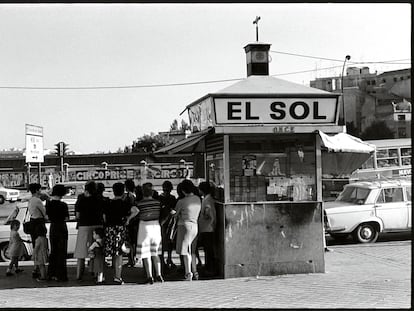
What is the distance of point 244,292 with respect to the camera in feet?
28.4

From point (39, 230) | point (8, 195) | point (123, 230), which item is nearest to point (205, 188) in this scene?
point (123, 230)

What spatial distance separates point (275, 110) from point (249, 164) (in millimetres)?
1045

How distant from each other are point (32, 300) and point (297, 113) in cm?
503

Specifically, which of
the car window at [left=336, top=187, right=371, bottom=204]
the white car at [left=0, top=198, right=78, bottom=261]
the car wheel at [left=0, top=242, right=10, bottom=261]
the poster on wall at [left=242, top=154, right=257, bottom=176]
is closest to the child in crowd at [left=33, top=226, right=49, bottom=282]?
the white car at [left=0, top=198, right=78, bottom=261]

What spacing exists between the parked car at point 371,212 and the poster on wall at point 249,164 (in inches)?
218

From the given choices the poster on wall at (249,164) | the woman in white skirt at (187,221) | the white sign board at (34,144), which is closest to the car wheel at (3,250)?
the woman in white skirt at (187,221)

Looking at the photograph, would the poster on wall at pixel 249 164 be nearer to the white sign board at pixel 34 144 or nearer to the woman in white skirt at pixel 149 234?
the woman in white skirt at pixel 149 234

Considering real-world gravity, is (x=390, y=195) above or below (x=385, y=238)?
above

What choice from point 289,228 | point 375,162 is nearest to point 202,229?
point 289,228

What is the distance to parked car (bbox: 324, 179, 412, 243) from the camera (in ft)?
49.7

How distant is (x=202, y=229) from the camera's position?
10188 mm

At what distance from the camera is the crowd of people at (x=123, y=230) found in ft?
31.8

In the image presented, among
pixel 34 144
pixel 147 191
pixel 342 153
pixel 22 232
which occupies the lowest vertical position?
pixel 22 232

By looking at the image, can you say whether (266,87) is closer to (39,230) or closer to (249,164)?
(249,164)
